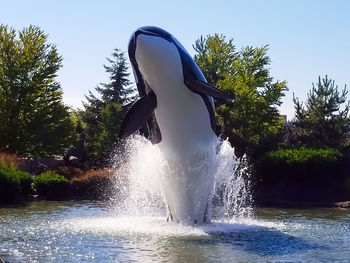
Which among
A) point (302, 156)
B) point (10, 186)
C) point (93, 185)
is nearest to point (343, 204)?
point (302, 156)

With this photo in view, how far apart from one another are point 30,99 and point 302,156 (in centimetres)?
1526

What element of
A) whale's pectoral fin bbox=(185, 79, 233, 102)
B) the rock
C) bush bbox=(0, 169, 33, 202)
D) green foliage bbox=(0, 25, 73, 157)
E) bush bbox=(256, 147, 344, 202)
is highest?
green foliage bbox=(0, 25, 73, 157)

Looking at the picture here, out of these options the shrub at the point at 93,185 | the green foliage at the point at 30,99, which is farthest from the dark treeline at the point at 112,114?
the shrub at the point at 93,185

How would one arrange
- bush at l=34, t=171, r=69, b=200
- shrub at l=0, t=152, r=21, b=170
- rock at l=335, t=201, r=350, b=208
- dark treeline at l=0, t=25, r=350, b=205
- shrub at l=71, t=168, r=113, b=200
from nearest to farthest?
rock at l=335, t=201, r=350, b=208 < bush at l=34, t=171, r=69, b=200 < shrub at l=0, t=152, r=21, b=170 < shrub at l=71, t=168, r=113, b=200 < dark treeline at l=0, t=25, r=350, b=205

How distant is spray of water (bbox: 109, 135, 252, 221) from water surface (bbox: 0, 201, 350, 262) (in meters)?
1.19

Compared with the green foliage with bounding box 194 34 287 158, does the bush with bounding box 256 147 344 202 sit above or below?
below

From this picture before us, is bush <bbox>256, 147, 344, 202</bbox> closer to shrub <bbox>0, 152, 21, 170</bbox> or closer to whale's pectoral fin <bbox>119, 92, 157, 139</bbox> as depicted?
shrub <bbox>0, 152, 21, 170</bbox>

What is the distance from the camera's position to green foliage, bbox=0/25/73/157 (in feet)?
99.5

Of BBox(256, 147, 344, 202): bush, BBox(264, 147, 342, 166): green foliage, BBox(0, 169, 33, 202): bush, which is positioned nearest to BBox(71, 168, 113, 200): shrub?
BBox(0, 169, 33, 202): bush

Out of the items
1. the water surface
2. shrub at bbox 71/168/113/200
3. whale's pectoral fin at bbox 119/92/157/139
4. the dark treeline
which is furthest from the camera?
the dark treeline

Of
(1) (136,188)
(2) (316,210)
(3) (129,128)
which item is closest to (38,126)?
(1) (136,188)

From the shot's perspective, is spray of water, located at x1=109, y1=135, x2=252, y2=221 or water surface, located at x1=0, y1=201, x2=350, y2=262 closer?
water surface, located at x1=0, y1=201, x2=350, y2=262

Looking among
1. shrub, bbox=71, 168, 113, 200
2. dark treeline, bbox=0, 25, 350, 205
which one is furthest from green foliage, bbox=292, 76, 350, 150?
shrub, bbox=71, 168, 113, 200

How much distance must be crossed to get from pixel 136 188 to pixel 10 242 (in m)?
11.9
